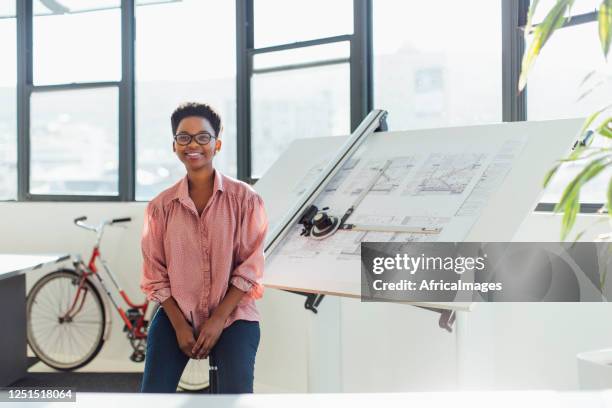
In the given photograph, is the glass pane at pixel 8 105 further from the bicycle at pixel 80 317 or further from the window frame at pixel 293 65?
the window frame at pixel 293 65

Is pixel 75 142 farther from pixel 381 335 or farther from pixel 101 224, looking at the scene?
pixel 381 335

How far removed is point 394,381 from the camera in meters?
2.89

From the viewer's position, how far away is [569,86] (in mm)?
2561

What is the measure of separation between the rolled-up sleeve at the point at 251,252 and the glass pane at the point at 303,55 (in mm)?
1604

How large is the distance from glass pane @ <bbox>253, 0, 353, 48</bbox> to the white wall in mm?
1284

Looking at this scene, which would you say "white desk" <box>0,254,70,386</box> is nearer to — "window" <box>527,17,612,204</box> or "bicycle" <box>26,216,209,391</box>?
"bicycle" <box>26,216,209,391</box>

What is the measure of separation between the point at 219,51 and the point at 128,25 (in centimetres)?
66

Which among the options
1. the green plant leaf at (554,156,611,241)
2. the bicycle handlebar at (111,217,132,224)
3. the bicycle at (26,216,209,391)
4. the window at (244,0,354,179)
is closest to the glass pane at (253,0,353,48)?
the window at (244,0,354,179)

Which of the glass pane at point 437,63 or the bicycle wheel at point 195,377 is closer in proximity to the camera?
the glass pane at point 437,63

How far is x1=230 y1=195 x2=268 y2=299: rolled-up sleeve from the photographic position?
74.2 inches

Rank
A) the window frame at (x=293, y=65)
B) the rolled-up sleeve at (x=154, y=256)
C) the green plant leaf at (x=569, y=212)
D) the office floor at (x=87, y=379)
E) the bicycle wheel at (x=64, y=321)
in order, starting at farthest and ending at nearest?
the bicycle wheel at (x=64, y=321)
the office floor at (x=87, y=379)
the window frame at (x=293, y=65)
the rolled-up sleeve at (x=154, y=256)
the green plant leaf at (x=569, y=212)

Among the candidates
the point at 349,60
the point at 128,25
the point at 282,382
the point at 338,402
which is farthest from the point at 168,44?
the point at 338,402

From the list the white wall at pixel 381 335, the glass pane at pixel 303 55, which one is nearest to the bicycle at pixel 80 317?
the white wall at pixel 381 335

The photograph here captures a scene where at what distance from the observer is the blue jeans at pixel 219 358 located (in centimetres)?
180
